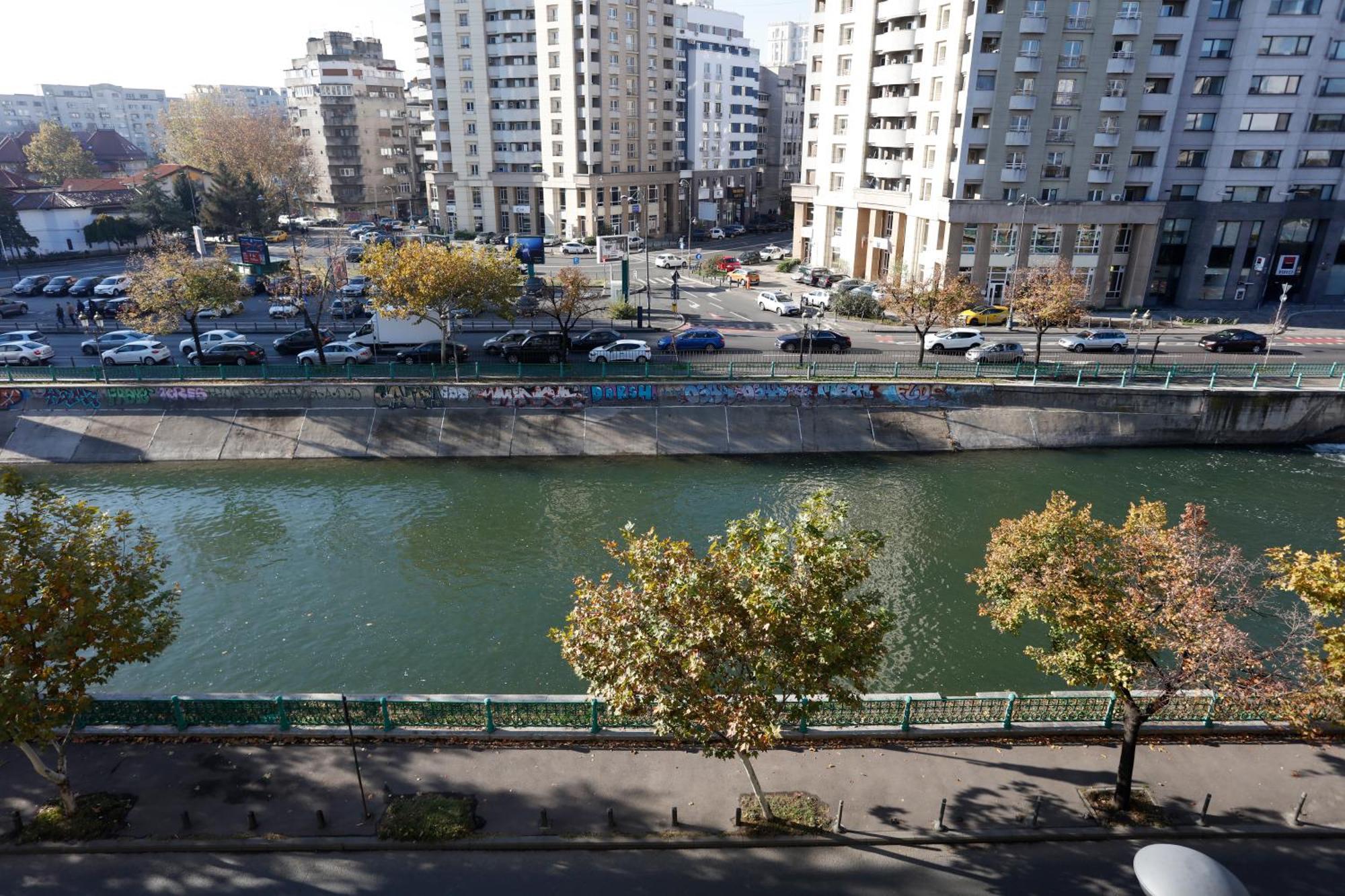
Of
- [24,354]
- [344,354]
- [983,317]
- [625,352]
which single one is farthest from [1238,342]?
[24,354]

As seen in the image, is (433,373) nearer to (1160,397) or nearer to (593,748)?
(593,748)

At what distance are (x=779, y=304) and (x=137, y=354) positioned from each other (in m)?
44.7

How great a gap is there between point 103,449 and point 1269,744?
5101cm

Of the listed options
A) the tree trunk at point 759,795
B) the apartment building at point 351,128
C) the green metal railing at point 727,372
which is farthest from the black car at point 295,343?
the apartment building at point 351,128

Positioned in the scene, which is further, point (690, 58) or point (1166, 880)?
point (690, 58)

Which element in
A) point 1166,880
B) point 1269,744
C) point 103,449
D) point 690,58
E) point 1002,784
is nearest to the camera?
point 1166,880

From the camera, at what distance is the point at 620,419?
43.4 metres

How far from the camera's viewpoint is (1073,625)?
632 inches

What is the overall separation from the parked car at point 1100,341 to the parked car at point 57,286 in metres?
83.2

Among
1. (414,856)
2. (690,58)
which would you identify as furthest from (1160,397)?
(690,58)

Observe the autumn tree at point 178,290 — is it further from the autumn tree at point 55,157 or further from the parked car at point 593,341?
the autumn tree at point 55,157

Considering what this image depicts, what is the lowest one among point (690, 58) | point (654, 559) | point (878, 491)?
point (878, 491)

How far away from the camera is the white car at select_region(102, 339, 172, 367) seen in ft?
157

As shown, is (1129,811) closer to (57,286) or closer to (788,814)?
(788,814)
